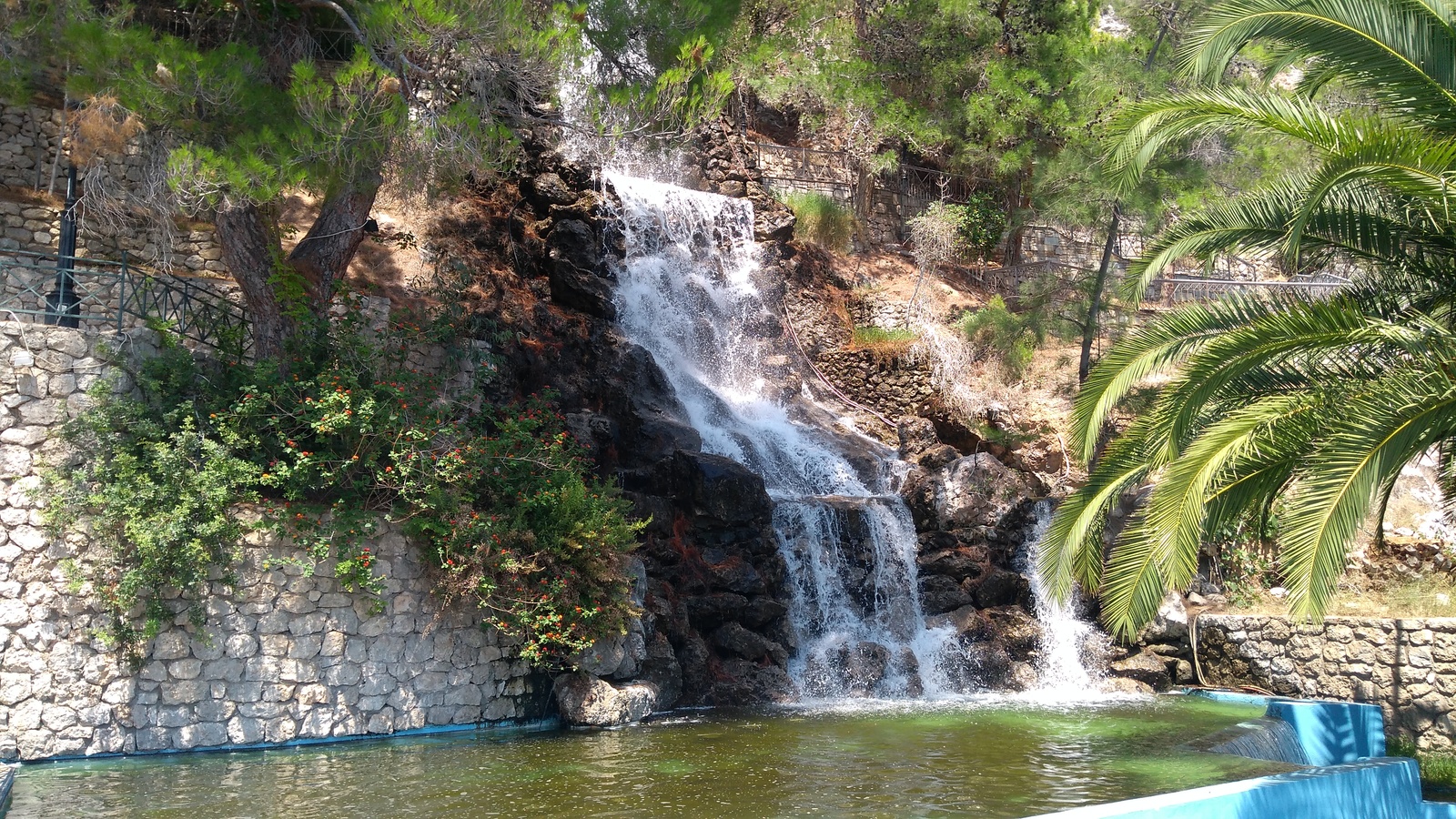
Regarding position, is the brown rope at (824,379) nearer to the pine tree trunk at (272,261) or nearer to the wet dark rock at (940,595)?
the wet dark rock at (940,595)

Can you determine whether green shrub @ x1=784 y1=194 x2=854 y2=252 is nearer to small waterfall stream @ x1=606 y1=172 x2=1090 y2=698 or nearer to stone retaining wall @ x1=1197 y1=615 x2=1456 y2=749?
small waterfall stream @ x1=606 y1=172 x2=1090 y2=698

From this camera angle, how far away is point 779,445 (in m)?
17.9

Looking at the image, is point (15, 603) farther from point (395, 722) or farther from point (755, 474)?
point (755, 474)

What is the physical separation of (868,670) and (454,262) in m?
8.73

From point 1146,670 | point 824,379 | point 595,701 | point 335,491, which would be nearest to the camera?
point 335,491

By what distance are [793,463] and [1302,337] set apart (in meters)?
10.7

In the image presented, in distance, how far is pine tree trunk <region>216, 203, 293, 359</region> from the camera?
11508 mm

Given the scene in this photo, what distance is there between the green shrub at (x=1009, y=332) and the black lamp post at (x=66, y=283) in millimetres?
13463

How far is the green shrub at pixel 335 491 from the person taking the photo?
30.7 feet

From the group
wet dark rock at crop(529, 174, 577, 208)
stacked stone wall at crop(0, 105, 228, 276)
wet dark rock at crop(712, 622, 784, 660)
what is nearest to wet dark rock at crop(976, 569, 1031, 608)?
wet dark rock at crop(712, 622, 784, 660)

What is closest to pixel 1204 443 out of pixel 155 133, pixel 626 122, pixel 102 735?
pixel 626 122

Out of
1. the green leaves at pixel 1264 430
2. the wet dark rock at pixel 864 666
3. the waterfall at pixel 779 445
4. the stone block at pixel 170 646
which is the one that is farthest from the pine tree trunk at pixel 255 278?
the green leaves at pixel 1264 430

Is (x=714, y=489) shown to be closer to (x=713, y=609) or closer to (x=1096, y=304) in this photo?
(x=713, y=609)

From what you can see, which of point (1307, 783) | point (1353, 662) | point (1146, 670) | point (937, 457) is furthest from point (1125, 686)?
point (1307, 783)
